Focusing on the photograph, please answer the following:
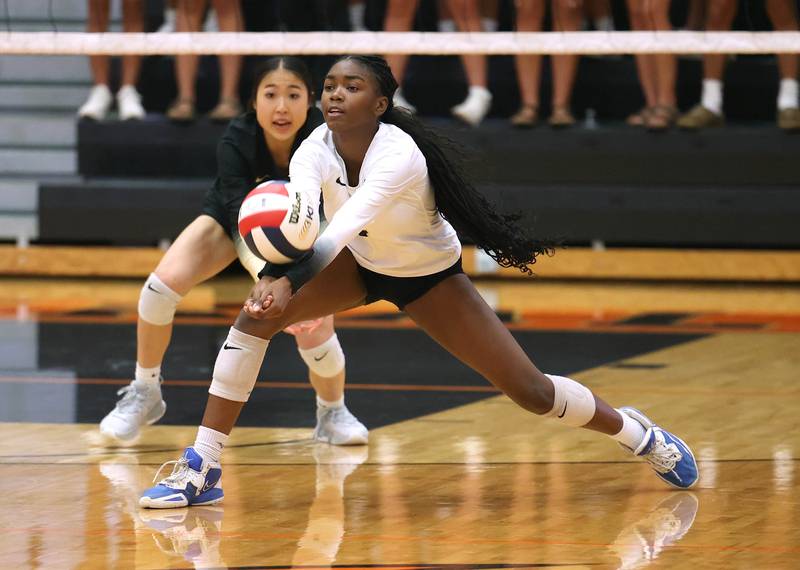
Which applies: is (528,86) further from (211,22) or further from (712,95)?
(211,22)

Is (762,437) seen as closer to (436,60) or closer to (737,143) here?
(737,143)

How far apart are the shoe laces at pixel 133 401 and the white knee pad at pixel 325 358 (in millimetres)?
→ 641

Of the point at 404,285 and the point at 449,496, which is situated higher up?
the point at 404,285

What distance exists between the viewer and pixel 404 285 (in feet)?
15.9

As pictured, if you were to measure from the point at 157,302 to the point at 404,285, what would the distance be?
53.9 inches

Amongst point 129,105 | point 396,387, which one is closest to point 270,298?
point 396,387

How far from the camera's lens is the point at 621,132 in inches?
445

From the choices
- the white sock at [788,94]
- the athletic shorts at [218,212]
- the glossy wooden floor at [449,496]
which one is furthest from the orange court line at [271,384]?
the white sock at [788,94]

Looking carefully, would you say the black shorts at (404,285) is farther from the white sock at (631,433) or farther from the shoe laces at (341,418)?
the shoe laces at (341,418)

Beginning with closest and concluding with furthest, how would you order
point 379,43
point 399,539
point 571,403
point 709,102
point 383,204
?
point 399,539
point 383,204
point 571,403
point 379,43
point 709,102

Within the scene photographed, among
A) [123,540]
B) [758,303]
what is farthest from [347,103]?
[758,303]

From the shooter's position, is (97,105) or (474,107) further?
(97,105)

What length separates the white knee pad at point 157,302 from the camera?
579 centimetres

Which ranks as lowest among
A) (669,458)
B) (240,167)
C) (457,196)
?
(669,458)
